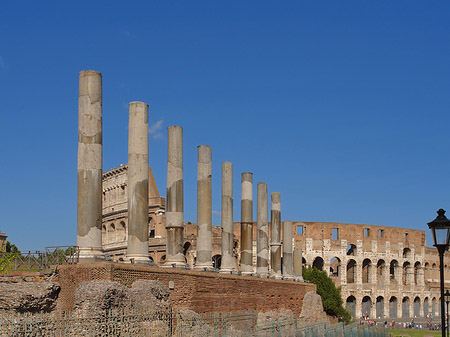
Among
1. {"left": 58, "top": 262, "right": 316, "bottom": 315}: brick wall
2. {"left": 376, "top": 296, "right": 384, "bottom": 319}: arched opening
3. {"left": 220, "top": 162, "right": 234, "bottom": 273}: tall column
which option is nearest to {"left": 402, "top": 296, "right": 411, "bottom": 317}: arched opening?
{"left": 376, "top": 296, "right": 384, "bottom": 319}: arched opening

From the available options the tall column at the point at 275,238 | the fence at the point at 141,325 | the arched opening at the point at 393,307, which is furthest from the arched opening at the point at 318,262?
the fence at the point at 141,325

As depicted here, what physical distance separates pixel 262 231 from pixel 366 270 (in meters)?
30.5

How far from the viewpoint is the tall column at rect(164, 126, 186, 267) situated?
1841 centimetres

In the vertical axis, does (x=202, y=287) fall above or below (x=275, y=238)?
below

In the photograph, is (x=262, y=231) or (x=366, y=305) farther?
(x=366, y=305)

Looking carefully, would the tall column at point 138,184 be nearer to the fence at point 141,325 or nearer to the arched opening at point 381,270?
the fence at point 141,325

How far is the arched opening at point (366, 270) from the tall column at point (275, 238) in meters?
26.9

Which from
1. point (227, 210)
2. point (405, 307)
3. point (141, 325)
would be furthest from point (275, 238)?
point (405, 307)

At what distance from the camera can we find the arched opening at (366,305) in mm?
52406

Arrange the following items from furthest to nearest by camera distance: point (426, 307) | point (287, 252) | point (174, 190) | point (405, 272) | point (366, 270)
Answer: point (426, 307), point (405, 272), point (366, 270), point (287, 252), point (174, 190)

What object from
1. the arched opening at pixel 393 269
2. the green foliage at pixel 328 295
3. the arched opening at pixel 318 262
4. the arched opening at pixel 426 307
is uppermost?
the arched opening at pixel 318 262

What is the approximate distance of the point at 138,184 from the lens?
15320 mm

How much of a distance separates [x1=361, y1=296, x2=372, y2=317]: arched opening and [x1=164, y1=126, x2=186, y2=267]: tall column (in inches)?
1463

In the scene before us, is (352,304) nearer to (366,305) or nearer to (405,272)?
(366,305)
